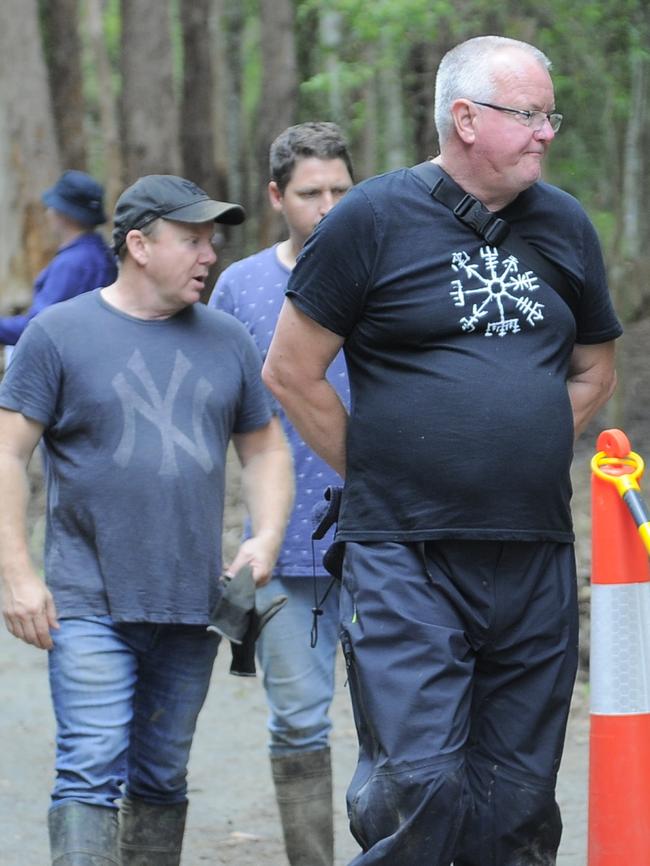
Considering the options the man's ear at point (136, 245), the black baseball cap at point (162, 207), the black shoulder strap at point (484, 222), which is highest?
the black shoulder strap at point (484, 222)

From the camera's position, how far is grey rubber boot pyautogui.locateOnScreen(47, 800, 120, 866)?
14.0ft

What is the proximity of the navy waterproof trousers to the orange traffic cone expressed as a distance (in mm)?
147

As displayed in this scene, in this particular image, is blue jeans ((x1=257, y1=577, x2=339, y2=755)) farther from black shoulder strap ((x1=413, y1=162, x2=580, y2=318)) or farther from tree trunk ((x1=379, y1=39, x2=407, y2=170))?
tree trunk ((x1=379, y1=39, x2=407, y2=170))

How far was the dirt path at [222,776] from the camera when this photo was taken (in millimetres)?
5918

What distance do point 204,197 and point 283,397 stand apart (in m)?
0.89

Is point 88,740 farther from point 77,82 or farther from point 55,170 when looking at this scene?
point 77,82

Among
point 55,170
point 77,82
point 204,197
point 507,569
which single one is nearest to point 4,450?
point 204,197

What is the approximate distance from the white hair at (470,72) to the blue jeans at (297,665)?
173cm

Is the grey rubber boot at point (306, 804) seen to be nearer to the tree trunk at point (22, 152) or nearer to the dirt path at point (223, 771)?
the dirt path at point (223, 771)

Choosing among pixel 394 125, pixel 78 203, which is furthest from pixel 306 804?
pixel 394 125

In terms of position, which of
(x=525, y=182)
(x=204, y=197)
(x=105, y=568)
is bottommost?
(x=105, y=568)

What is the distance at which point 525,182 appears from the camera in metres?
3.80

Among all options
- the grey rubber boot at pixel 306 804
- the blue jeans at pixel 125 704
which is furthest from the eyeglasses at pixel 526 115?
the grey rubber boot at pixel 306 804

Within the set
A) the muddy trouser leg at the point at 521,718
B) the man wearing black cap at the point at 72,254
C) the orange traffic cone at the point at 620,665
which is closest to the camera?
the muddy trouser leg at the point at 521,718
